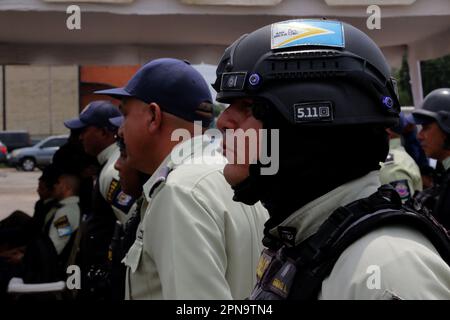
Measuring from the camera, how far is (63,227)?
4242 millimetres

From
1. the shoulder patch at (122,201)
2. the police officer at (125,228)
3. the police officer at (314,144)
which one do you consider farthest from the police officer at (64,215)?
the police officer at (314,144)

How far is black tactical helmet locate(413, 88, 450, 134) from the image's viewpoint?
3.82 m

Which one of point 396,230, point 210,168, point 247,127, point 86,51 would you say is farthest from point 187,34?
point 396,230

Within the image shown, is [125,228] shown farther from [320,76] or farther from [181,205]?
[320,76]

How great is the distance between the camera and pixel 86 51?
6016mm

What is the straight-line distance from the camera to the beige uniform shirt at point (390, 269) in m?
0.90

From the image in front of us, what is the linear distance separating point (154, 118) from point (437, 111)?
2.48 metres

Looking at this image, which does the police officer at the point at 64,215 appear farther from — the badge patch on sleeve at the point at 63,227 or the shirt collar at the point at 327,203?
the shirt collar at the point at 327,203

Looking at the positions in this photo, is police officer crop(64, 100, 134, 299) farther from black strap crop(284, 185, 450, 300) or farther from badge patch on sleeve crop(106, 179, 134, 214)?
black strap crop(284, 185, 450, 300)

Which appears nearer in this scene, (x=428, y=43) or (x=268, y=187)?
(x=268, y=187)

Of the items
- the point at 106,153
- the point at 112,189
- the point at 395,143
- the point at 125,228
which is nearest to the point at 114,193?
the point at 112,189

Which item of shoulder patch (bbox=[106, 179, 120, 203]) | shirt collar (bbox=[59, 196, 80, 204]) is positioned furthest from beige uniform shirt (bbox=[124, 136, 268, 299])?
shirt collar (bbox=[59, 196, 80, 204])
